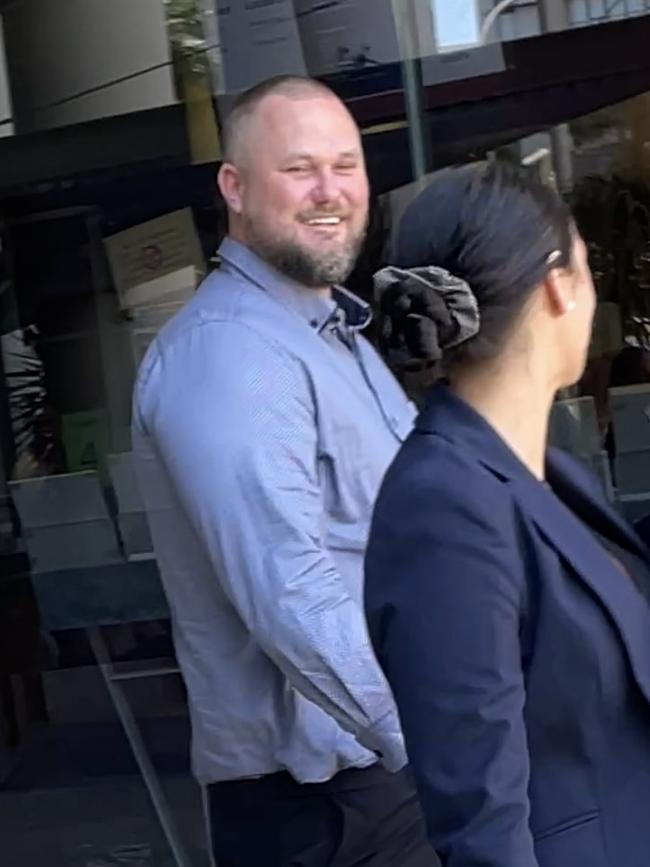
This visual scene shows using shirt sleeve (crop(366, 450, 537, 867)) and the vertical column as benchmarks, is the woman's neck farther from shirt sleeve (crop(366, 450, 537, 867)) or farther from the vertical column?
the vertical column

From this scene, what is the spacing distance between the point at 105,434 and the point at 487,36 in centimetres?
168

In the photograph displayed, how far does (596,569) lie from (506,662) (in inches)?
5.9

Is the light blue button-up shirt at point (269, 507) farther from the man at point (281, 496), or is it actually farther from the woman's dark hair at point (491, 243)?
the woman's dark hair at point (491, 243)

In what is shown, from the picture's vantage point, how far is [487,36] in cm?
512

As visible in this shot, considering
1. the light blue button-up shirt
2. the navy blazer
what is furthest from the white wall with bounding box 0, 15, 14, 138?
the navy blazer

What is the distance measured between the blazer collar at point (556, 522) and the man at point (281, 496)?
50 cm

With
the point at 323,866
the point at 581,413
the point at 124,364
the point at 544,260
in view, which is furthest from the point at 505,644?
the point at 124,364

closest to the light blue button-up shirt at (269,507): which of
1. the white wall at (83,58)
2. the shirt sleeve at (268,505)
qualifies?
the shirt sleeve at (268,505)

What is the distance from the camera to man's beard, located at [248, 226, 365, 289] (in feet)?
8.19

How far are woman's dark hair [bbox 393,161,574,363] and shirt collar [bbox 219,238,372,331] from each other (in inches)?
28.8

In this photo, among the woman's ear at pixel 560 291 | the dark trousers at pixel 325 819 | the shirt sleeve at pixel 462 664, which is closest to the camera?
the shirt sleeve at pixel 462 664

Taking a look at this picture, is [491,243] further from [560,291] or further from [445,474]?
[445,474]

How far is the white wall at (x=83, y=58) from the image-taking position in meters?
5.59

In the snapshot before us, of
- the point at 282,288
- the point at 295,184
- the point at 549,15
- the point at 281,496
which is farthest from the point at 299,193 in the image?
the point at 549,15
